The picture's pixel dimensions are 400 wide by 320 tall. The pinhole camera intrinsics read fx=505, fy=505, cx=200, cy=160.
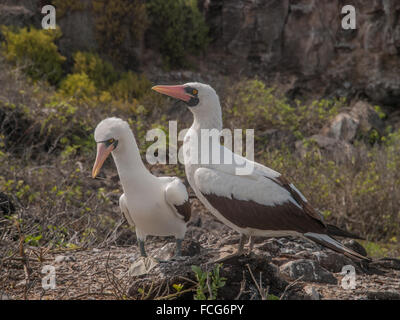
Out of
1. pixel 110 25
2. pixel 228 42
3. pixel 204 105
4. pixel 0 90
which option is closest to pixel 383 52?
pixel 228 42

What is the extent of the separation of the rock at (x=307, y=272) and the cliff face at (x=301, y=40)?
375 inches

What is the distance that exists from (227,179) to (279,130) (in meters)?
6.55

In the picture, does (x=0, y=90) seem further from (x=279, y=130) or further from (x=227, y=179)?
(x=227, y=179)

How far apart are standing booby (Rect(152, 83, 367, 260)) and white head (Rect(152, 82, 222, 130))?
33 millimetres

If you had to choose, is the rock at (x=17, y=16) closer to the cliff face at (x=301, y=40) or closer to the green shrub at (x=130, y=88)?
the cliff face at (x=301, y=40)

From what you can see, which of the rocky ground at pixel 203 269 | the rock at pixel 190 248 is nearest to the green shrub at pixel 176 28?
the rocky ground at pixel 203 269

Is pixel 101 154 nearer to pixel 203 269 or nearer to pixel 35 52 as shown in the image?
pixel 203 269

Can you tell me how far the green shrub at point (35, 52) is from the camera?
10.1 meters

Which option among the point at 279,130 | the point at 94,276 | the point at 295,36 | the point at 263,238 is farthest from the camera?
the point at 295,36

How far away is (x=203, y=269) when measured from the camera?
294 centimetres

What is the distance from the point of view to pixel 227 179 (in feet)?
11.0

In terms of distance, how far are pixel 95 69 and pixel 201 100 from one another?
7823 mm

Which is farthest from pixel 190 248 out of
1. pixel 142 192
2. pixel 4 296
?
pixel 4 296

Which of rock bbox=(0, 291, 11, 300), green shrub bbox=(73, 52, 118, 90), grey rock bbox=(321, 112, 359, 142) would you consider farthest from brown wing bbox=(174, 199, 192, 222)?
green shrub bbox=(73, 52, 118, 90)
